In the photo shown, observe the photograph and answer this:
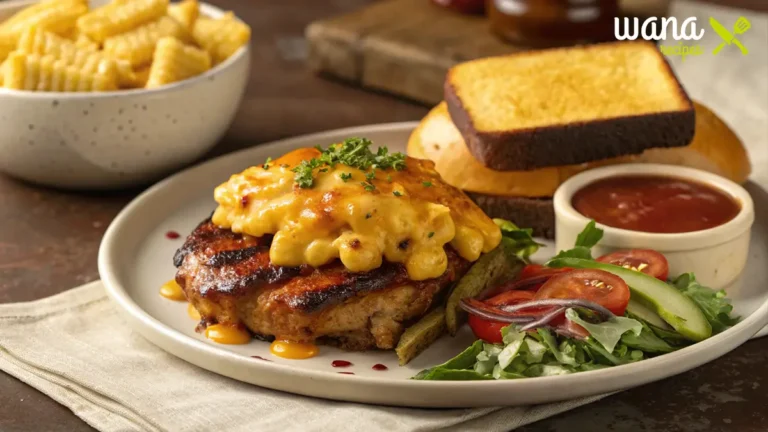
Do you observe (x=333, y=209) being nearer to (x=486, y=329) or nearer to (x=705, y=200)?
(x=486, y=329)

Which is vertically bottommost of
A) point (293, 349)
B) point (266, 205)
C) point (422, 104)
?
point (422, 104)

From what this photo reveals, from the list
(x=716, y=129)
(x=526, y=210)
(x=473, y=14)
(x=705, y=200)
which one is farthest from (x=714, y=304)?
(x=473, y=14)

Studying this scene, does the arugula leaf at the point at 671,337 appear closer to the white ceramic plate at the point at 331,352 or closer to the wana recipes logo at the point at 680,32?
the white ceramic plate at the point at 331,352

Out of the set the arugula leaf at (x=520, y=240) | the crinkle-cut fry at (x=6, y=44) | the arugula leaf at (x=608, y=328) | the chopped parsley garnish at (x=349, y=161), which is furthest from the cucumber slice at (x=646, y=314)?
the crinkle-cut fry at (x=6, y=44)

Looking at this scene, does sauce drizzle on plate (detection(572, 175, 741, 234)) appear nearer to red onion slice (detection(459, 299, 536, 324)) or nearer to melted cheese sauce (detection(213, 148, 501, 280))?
melted cheese sauce (detection(213, 148, 501, 280))

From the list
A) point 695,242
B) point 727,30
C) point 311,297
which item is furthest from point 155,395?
point 727,30

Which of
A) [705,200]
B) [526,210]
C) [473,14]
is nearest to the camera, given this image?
[705,200]
